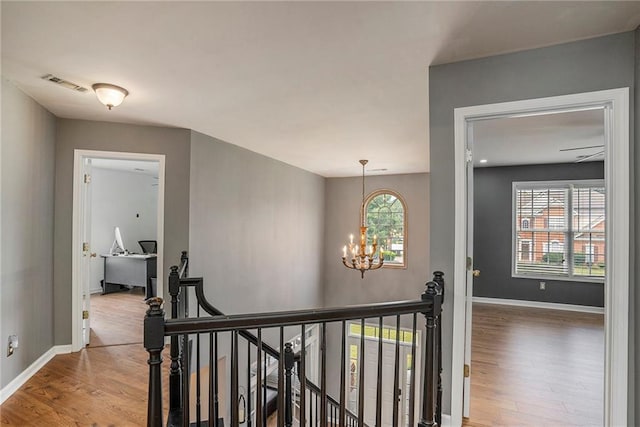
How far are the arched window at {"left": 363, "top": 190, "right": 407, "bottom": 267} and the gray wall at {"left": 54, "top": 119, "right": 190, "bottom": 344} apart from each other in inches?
176

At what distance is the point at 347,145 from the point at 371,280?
3.70m

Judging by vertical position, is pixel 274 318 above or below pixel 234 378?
above

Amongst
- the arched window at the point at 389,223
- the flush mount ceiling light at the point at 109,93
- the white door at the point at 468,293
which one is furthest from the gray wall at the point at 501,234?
the flush mount ceiling light at the point at 109,93

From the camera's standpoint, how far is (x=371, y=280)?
7.38m

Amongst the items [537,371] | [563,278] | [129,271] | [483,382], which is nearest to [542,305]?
[563,278]

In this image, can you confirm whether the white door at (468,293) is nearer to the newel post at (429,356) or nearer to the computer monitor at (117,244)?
the newel post at (429,356)

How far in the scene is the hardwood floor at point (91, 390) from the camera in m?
2.38

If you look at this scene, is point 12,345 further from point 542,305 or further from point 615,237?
point 542,305

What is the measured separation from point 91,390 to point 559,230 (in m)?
6.98

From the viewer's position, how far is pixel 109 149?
3.66 metres

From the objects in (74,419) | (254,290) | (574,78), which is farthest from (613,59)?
(254,290)

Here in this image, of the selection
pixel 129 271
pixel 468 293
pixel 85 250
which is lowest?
pixel 129 271

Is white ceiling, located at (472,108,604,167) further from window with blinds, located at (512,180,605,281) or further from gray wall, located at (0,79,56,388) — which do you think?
gray wall, located at (0,79,56,388)

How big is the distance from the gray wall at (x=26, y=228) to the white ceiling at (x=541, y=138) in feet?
12.6
